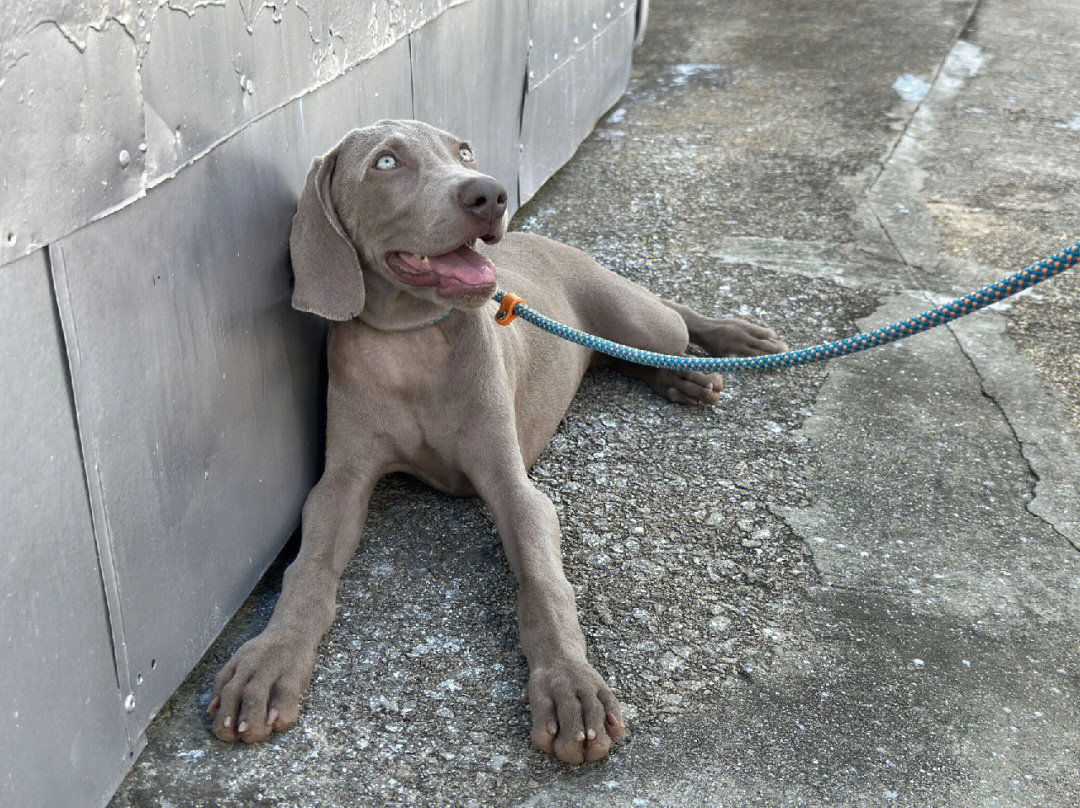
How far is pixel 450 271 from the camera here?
2514mm

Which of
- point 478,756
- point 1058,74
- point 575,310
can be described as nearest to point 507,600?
point 478,756

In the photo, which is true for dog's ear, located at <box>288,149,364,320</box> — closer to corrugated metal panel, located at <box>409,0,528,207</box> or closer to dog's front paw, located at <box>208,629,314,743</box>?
dog's front paw, located at <box>208,629,314,743</box>

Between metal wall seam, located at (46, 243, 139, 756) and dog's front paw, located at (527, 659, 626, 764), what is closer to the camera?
metal wall seam, located at (46, 243, 139, 756)

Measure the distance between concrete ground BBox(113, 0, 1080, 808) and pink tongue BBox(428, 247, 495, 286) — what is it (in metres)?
0.68

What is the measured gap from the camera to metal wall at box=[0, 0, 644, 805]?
5.67 feet

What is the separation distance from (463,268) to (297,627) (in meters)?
0.83

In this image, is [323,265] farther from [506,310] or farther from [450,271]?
[506,310]

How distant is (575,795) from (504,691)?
30cm

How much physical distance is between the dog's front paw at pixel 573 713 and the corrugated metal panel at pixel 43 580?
2.56 feet

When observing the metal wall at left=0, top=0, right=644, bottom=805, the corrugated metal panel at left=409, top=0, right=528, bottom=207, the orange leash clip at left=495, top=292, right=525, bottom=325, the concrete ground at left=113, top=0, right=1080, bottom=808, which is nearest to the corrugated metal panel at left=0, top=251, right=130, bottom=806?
the metal wall at left=0, top=0, right=644, bottom=805

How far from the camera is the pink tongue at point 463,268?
2.51 metres

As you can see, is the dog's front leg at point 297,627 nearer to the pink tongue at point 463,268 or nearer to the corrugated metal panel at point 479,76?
the pink tongue at point 463,268

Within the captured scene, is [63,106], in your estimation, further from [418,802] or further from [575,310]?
[575,310]

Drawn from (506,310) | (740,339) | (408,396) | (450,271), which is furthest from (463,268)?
(740,339)
